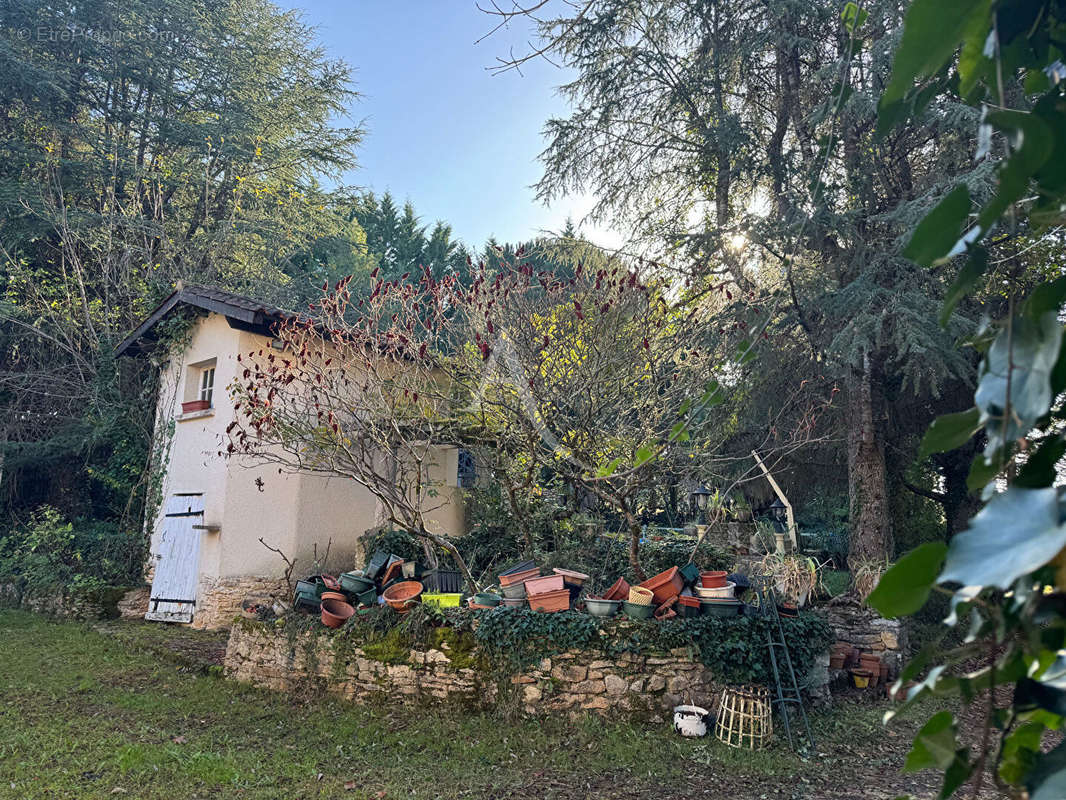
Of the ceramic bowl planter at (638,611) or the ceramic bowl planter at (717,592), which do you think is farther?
the ceramic bowl planter at (717,592)

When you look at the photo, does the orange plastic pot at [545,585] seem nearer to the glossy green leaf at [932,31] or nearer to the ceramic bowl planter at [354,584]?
the ceramic bowl planter at [354,584]

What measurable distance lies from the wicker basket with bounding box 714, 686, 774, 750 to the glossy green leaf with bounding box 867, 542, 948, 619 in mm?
5021

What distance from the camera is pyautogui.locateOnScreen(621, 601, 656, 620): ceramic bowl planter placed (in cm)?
529

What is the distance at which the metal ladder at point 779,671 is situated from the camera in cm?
502

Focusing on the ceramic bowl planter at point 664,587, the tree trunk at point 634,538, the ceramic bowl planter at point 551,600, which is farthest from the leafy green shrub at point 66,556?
the ceramic bowl planter at point 664,587

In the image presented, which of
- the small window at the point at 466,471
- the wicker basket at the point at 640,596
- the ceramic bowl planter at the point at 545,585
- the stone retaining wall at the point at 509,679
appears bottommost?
the stone retaining wall at the point at 509,679

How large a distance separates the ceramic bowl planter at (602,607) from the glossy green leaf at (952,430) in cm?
513

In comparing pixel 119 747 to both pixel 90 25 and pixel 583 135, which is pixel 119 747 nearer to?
pixel 583 135

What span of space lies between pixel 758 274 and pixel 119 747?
7727mm

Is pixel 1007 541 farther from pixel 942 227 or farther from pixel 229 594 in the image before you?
pixel 229 594

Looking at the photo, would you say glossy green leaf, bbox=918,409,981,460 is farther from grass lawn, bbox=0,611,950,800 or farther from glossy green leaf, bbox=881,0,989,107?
grass lawn, bbox=0,611,950,800

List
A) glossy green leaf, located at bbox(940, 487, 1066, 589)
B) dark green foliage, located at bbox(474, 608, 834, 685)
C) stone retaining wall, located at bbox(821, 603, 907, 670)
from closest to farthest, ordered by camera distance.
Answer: glossy green leaf, located at bbox(940, 487, 1066, 589), dark green foliage, located at bbox(474, 608, 834, 685), stone retaining wall, located at bbox(821, 603, 907, 670)

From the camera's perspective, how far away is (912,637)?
7.46 meters

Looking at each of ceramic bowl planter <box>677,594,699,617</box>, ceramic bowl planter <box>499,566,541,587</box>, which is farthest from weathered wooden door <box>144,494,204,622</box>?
ceramic bowl planter <box>677,594,699,617</box>
